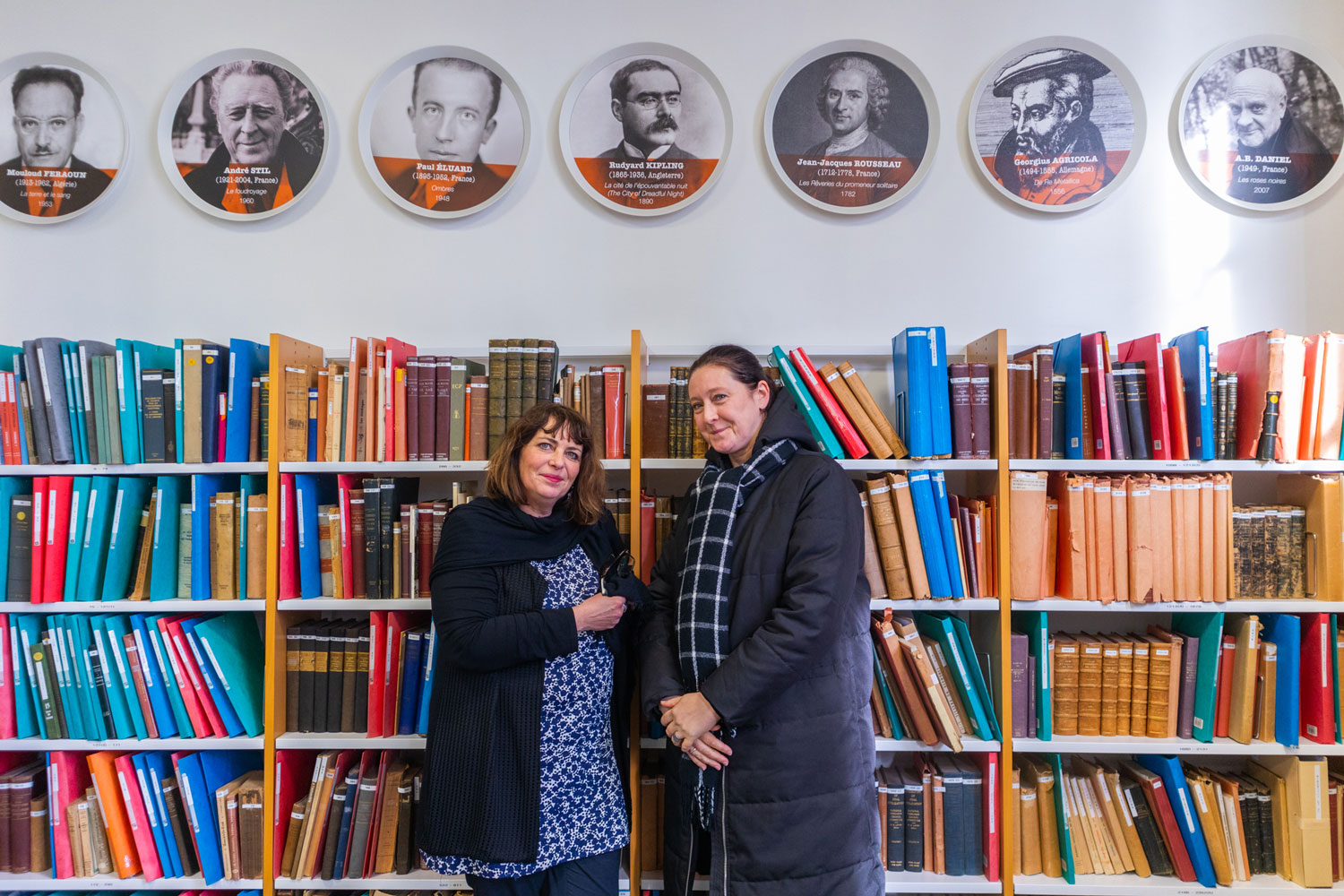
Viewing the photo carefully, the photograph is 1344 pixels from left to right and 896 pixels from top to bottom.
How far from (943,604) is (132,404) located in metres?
2.42

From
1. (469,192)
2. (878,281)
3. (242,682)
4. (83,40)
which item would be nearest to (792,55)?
(878,281)

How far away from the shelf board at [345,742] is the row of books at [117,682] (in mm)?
142

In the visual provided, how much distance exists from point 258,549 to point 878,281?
209 cm

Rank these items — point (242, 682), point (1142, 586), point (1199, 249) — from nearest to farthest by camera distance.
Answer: point (1142, 586) < point (242, 682) < point (1199, 249)

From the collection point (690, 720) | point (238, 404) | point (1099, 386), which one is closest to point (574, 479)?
point (690, 720)

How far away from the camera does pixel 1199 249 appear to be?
217 centimetres

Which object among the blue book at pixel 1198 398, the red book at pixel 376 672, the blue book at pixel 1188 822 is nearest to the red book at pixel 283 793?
the red book at pixel 376 672

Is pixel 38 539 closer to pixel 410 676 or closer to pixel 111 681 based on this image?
pixel 111 681

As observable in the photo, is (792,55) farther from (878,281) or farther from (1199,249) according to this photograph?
(1199,249)

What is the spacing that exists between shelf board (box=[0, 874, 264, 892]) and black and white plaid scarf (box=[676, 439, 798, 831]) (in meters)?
1.44

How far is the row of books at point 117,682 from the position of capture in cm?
193

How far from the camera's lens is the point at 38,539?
1938mm

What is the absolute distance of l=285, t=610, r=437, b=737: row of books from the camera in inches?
73.9

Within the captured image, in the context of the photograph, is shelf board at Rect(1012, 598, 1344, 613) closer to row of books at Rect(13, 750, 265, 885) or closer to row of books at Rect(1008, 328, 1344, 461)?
row of books at Rect(1008, 328, 1344, 461)
